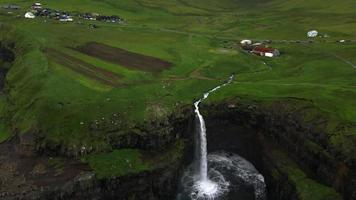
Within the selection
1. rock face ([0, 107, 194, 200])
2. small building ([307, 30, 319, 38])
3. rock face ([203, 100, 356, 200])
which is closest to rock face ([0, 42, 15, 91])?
rock face ([0, 107, 194, 200])

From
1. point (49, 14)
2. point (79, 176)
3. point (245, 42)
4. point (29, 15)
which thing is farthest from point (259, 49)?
point (49, 14)

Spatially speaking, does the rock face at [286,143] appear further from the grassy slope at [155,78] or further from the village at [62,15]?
the village at [62,15]

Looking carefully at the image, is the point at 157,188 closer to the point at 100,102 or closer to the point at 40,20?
the point at 100,102

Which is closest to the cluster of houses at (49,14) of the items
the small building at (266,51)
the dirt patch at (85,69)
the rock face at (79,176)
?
the dirt patch at (85,69)

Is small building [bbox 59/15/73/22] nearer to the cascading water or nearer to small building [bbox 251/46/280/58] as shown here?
small building [bbox 251/46/280/58]

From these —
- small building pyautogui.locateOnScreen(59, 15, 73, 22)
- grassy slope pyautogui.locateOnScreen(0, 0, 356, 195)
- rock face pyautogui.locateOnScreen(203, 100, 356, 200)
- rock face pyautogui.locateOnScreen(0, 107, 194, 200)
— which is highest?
small building pyautogui.locateOnScreen(59, 15, 73, 22)

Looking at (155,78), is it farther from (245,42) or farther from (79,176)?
(245,42)
